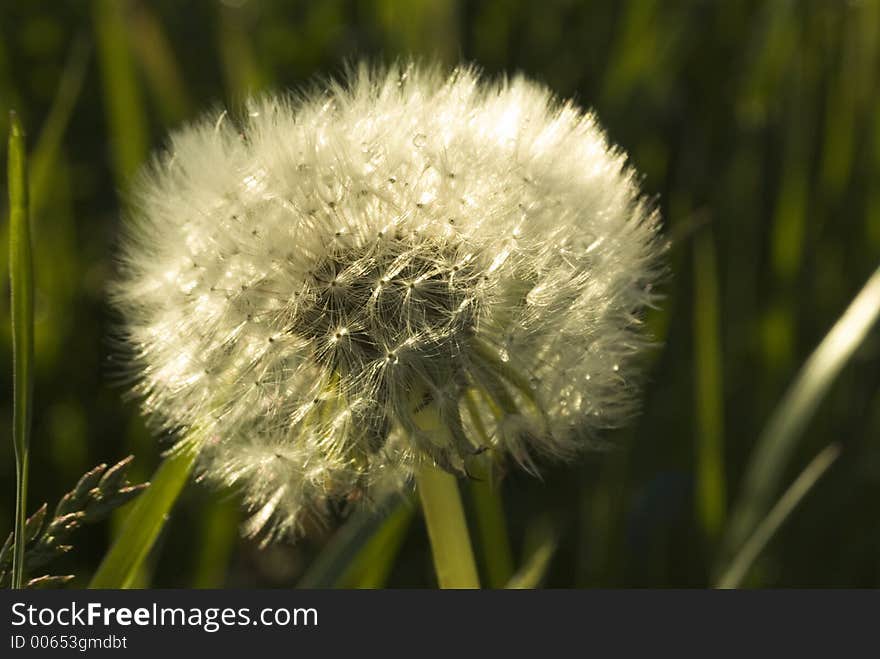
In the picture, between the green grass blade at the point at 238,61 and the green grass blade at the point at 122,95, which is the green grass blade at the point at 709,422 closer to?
the green grass blade at the point at 238,61

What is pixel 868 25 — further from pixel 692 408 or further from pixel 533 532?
pixel 533 532

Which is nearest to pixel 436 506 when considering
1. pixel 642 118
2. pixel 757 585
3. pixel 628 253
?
pixel 628 253

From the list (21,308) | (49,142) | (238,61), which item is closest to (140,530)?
(21,308)

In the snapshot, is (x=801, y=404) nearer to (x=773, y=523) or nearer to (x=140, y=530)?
(x=773, y=523)

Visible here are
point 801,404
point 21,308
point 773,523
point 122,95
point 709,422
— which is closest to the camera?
point 21,308

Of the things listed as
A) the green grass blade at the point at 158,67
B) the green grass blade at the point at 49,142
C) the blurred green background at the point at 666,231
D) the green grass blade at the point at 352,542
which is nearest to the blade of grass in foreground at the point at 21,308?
the green grass blade at the point at 352,542

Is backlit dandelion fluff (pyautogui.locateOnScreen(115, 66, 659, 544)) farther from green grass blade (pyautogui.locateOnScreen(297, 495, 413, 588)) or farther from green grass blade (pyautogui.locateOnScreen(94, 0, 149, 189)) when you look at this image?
green grass blade (pyautogui.locateOnScreen(94, 0, 149, 189))
